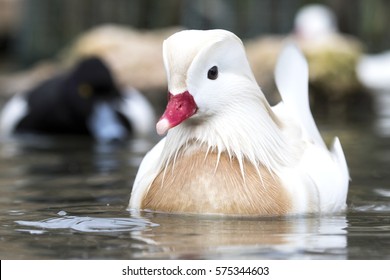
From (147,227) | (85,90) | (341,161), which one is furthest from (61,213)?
(85,90)

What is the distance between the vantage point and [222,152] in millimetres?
5992

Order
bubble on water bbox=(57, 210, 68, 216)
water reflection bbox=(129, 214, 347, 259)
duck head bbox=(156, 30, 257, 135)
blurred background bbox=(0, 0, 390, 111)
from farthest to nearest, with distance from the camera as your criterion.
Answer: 1. blurred background bbox=(0, 0, 390, 111)
2. bubble on water bbox=(57, 210, 68, 216)
3. duck head bbox=(156, 30, 257, 135)
4. water reflection bbox=(129, 214, 347, 259)

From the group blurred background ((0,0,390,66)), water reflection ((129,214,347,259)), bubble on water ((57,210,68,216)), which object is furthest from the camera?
blurred background ((0,0,390,66))

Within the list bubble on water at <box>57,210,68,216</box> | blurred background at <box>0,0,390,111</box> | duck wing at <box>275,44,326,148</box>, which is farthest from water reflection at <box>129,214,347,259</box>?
blurred background at <box>0,0,390,111</box>

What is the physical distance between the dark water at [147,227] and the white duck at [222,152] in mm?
100

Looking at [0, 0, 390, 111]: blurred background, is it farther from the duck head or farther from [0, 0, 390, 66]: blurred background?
the duck head

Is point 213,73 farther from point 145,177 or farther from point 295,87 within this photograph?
point 295,87

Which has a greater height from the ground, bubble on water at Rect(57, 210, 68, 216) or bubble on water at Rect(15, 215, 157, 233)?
bubble on water at Rect(57, 210, 68, 216)

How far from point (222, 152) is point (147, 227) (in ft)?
1.88

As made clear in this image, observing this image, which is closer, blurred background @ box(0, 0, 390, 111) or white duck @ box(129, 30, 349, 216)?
white duck @ box(129, 30, 349, 216)

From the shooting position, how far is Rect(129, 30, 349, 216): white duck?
5.70 m

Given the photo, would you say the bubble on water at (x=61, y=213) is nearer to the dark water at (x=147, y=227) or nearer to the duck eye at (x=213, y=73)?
the dark water at (x=147, y=227)

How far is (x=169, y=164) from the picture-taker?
19.9 ft
